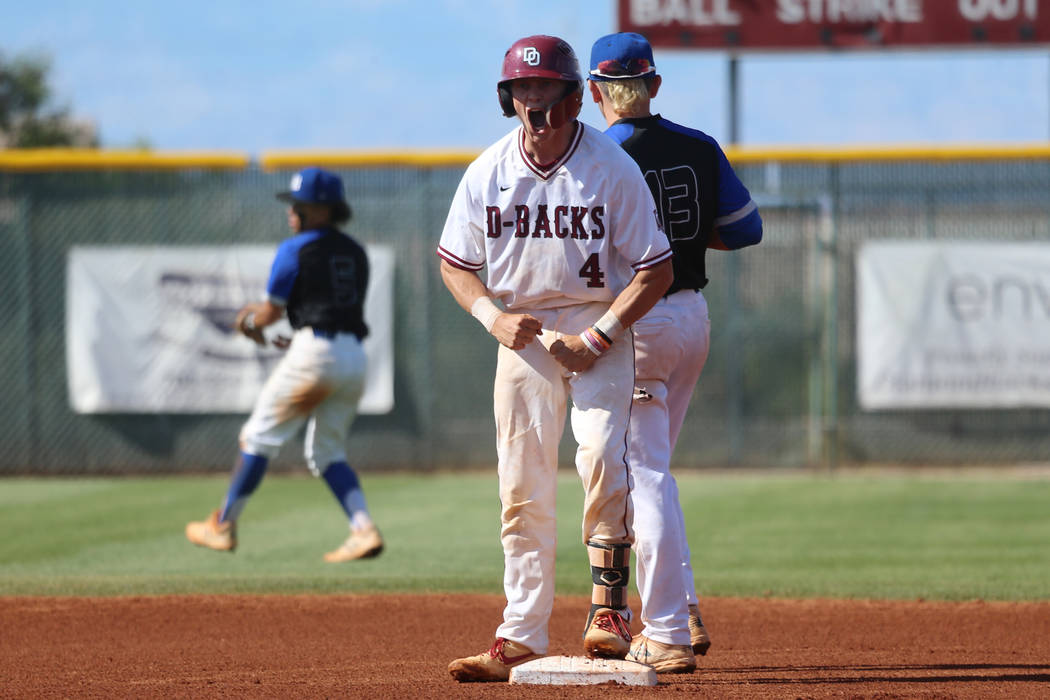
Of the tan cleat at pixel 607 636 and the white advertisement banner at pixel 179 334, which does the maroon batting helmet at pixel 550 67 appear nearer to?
the tan cleat at pixel 607 636

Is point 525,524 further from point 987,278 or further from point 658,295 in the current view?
point 987,278

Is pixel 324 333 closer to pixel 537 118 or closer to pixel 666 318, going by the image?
pixel 666 318

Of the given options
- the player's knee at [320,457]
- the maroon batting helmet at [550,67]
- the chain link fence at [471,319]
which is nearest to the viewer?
the maroon batting helmet at [550,67]

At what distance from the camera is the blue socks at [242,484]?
7738 mm

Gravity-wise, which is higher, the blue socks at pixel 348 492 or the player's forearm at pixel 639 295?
the player's forearm at pixel 639 295

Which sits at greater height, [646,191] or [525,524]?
[646,191]

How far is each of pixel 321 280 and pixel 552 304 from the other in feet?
11.9

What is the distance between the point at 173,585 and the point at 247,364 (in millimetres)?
5910

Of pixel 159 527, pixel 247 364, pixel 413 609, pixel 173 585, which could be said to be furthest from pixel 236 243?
pixel 413 609

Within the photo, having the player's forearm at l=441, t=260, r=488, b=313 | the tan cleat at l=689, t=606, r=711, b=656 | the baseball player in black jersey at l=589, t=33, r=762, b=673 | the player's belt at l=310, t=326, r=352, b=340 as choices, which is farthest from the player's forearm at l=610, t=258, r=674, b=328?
the player's belt at l=310, t=326, r=352, b=340

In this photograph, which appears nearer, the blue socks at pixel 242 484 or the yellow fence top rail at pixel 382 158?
the blue socks at pixel 242 484

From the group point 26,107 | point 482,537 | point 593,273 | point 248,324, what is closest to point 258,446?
point 248,324

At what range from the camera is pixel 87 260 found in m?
13.3

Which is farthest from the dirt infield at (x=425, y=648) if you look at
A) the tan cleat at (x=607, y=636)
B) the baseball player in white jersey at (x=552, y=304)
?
the baseball player in white jersey at (x=552, y=304)
